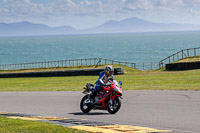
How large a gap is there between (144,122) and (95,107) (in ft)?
9.17

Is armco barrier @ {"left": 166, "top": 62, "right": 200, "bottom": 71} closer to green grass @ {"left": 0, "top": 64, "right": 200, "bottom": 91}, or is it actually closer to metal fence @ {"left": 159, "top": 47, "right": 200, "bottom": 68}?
metal fence @ {"left": 159, "top": 47, "right": 200, "bottom": 68}

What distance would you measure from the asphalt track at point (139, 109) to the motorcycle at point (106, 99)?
0.24m

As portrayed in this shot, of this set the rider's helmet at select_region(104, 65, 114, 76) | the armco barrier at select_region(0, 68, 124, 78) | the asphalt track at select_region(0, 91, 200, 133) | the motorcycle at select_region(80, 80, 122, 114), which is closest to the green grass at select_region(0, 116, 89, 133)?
the asphalt track at select_region(0, 91, 200, 133)

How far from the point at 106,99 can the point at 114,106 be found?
35cm

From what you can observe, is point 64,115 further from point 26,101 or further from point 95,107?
point 26,101

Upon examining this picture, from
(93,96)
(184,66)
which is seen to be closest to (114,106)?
(93,96)

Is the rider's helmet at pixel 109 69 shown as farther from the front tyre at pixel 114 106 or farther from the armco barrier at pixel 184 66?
the armco barrier at pixel 184 66

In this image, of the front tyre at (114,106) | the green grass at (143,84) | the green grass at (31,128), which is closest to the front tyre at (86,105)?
the front tyre at (114,106)

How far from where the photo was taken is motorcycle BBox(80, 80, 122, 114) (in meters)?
11.9

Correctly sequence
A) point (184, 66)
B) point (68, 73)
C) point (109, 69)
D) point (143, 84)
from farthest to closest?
point (68, 73), point (184, 66), point (143, 84), point (109, 69)

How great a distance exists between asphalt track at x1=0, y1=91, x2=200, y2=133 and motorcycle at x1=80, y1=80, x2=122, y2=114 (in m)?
0.24

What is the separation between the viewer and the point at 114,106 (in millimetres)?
12484

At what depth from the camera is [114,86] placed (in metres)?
11.9

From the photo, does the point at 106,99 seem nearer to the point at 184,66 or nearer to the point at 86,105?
the point at 86,105
